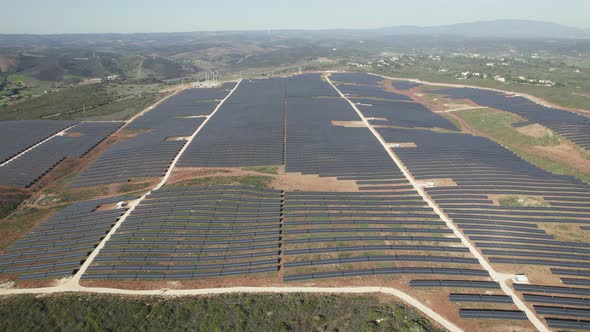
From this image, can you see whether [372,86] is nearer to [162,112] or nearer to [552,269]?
[162,112]

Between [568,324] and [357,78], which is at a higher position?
[357,78]

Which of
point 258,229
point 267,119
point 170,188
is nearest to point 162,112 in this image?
point 267,119

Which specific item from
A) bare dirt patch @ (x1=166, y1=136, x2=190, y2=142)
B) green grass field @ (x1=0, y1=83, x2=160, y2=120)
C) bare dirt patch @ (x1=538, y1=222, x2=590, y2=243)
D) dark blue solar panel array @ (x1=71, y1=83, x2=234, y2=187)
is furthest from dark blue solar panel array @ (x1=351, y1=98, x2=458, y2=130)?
green grass field @ (x1=0, y1=83, x2=160, y2=120)

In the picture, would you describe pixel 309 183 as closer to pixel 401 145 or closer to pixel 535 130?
pixel 401 145

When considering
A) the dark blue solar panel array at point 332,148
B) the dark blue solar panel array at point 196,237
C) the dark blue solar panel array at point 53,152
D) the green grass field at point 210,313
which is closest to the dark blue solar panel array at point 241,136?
the dark blue solar panel array at point 332,148

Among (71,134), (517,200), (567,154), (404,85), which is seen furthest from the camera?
(404,85)

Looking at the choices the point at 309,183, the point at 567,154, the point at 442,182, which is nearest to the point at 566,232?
the point at 442,182

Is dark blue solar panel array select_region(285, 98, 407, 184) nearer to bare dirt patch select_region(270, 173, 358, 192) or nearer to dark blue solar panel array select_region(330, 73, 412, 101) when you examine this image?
bare dirt patch select_region(270, 173, 358, 192)
